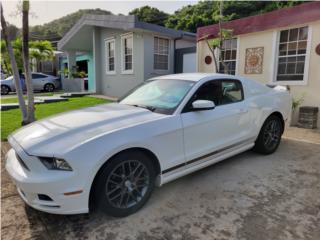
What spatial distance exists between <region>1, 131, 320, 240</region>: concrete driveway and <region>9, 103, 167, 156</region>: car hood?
824 millimetres

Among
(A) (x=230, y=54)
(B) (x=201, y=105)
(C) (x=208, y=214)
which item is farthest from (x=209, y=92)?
(A) (x=230, y=54)

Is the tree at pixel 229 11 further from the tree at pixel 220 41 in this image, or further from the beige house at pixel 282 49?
the beige house at pixel 282 49

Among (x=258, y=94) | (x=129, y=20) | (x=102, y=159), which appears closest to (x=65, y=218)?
(x=102, y=159)

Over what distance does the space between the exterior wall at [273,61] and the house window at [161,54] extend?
241cm

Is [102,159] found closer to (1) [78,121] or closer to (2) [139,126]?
(2) [139,126]

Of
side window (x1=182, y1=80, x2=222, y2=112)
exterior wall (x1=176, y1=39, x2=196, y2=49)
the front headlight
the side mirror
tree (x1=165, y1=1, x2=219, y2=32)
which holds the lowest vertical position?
the front headlight

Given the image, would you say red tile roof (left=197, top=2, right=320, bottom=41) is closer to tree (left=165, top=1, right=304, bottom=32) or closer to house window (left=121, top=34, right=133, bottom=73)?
house window (left=121, top=34, right=133, bottom=73)

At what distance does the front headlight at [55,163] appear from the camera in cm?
234

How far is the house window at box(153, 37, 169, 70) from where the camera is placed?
11742mm

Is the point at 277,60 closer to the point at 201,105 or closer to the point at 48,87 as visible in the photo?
the point at 201,105

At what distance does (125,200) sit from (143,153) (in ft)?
1.82

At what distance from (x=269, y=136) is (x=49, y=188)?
3.86 metres

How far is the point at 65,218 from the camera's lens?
8.99ft

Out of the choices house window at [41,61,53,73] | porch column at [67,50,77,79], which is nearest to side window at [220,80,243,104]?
porch column at [67,50,77,79]
